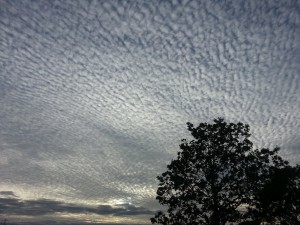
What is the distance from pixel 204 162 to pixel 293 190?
14.4 meters

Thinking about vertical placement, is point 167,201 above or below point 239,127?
below

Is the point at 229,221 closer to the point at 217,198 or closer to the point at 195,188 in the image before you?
the point at 217,198

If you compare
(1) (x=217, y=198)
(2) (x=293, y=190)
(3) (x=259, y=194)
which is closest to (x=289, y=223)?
(2) (x=293, y=190)

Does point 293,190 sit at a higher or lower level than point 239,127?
lower

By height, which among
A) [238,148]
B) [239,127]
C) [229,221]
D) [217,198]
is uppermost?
[239,127]

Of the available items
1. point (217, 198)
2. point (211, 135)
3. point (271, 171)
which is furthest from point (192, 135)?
point (271, 171)

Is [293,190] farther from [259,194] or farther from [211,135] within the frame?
[211,135]

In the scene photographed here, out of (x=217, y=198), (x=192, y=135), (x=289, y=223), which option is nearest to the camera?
(x=217, y=198)

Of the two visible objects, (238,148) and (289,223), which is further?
(289,223)

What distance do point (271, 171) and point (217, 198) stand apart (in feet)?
20.2

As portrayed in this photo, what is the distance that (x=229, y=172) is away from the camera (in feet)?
90.7

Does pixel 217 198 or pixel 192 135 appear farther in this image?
pixel 192 135

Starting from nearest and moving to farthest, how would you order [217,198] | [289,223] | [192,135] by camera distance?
[217,198] → [192,135] → [289,223]

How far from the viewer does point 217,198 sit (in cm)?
2739
